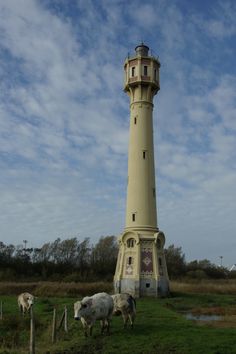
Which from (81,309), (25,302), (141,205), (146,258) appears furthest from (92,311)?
(141,205)

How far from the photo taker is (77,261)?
101 metres

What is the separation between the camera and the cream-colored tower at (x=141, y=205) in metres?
40.1

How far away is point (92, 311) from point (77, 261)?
8373 centimetres

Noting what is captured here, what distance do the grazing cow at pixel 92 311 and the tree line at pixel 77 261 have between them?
55.0m

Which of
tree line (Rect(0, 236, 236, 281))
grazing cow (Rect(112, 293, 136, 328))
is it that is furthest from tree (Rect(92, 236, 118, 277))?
grazing cow (Rect(112, 293, 136, 328))

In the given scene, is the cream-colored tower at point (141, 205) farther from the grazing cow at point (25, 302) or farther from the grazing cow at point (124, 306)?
the grazing cow at point (124, 306)

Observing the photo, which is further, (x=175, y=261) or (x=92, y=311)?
(x=175, y=261)

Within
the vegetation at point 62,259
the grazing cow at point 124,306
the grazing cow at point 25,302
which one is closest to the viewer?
the grazing cow at point 124,306

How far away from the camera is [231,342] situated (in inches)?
679

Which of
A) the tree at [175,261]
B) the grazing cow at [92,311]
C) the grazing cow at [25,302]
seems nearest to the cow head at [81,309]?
the grazing cow at [92,311]

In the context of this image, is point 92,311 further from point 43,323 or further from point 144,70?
point 144,70

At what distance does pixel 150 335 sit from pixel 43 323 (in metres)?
7.15

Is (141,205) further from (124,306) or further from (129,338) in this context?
(129,338)

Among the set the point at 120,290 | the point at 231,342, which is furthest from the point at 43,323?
the point at 120,290
